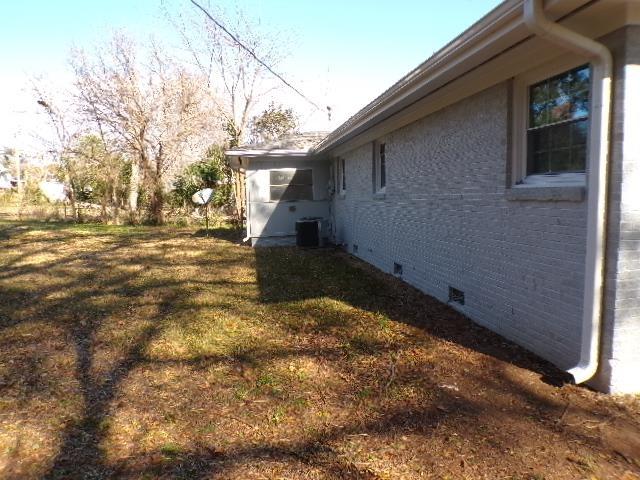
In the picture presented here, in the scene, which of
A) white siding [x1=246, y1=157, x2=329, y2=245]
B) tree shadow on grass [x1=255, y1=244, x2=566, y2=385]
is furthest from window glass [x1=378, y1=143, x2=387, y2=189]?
white siding [x1=246, y1=157, x2=329, y2=245]

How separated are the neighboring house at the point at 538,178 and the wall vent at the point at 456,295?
25 mm

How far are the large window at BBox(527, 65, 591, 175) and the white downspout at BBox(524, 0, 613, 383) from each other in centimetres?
41

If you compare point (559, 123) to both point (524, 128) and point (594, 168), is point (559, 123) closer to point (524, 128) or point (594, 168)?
point (524, 128)

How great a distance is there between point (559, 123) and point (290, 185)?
969 cm

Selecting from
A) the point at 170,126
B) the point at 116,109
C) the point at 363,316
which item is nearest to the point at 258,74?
the point at 170,126

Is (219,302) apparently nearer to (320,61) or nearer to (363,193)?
(363,193)

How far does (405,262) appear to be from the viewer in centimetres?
729

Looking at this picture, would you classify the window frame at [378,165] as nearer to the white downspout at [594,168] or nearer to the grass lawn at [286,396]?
the grass lawn at [286,396]

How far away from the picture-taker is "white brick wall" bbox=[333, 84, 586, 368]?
141 inches

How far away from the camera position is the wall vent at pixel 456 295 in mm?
5455

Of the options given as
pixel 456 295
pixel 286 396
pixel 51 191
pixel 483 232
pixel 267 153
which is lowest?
pixel 286 396

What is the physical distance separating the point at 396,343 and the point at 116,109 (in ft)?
70.0

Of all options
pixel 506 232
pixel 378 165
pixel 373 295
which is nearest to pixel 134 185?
pixel 378 165

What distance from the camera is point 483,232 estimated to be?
4766 millimetres
